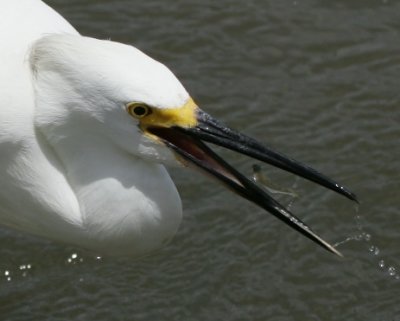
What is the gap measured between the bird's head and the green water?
110cm

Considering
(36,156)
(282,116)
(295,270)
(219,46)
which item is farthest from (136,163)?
(219,46)

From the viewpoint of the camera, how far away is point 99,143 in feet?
Result: 15.8

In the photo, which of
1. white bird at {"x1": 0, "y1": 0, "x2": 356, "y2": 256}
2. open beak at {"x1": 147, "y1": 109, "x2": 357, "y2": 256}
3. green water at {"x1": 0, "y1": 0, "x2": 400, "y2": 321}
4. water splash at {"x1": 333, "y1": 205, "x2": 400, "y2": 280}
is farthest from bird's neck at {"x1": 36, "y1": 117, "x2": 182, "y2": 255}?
water splash at {"x1": 333, "y1": 205, "x2": 400, "y2": 280}

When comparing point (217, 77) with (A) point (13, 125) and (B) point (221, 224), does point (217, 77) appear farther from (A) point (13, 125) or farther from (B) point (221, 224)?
(A) point (13, 125)

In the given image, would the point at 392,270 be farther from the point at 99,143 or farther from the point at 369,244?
the point at 99,143

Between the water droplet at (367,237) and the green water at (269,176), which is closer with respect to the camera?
the green water at (269,176)

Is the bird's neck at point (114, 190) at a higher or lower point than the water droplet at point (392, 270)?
higher

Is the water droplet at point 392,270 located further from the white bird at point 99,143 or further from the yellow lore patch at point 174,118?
the yellow lore patch at point 174,118

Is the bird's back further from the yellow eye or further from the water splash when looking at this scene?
the water splash

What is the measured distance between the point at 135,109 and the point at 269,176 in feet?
6.25

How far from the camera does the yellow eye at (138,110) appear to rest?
454cm

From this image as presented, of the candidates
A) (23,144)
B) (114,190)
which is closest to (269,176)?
(114,190)

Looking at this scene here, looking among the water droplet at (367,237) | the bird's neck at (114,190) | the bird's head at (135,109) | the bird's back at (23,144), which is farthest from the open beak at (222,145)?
the water droplet at (367,237)

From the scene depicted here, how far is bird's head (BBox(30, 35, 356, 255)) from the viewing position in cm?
451
